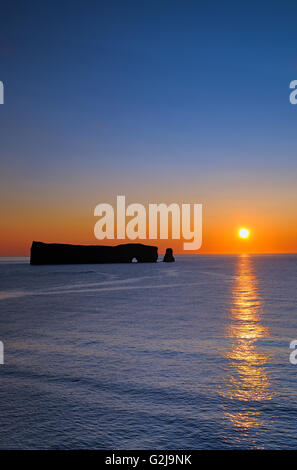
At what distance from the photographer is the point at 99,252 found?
595ft

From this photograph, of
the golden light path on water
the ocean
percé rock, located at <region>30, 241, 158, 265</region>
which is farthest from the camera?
percé rock, located at <region>30, 241, 158, 265</region>

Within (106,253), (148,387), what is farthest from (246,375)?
(106,253)

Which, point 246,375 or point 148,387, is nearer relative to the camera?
point 148,387

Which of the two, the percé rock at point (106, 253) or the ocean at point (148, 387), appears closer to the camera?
the ocean at point (148, 387)

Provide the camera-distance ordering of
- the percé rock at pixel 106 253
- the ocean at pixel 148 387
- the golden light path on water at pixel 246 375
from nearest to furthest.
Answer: the ocean at pixel 148 387 → the golden light path on water at pixel 246 375 → the percé rock at pixel 106 253

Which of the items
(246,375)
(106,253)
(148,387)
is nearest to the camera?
(148,387)

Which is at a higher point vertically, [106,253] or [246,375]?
[246,375]

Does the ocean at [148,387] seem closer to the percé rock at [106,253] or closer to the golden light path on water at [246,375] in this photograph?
the golden light path on water at [246,375]

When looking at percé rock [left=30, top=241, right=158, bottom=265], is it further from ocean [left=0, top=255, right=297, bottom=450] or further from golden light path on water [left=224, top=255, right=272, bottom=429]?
golden light path on water [left=224, top=255, right=272, bottom=429]

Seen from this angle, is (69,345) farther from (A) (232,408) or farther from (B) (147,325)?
(A) (232,408)

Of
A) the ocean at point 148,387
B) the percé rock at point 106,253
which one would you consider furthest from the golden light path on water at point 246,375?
the percé rock at point 106,253

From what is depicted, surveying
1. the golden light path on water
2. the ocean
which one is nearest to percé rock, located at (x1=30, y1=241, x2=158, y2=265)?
the ocean

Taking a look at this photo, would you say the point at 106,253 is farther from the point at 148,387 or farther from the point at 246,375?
the point at 148,387

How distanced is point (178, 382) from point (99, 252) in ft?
570
